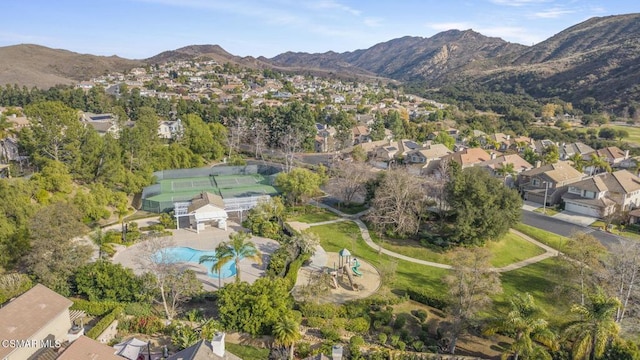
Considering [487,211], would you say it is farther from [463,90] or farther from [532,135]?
[463,90]

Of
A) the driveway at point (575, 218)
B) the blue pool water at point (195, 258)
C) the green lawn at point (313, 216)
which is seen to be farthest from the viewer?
the driveway at point (575, 218)

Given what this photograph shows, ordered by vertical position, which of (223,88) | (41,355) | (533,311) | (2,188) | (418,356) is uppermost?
(223,88)

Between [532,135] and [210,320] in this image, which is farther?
[532,135]

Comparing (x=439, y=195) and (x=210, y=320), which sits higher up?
(x=439, y=195)

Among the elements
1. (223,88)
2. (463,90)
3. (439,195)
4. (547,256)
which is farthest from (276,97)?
(547,256)

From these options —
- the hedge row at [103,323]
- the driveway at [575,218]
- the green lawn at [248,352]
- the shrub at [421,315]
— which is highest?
the hedge row at [103,323]

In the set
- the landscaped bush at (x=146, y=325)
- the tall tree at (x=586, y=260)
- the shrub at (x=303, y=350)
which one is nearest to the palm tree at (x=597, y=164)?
the tall tree at (x=586, y=260)

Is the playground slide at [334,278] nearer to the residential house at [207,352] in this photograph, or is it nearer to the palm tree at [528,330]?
the palm tree at [528,330]

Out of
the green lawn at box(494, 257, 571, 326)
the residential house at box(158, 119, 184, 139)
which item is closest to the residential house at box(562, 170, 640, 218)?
the green lawn at box(494, 257, 571, 326)
